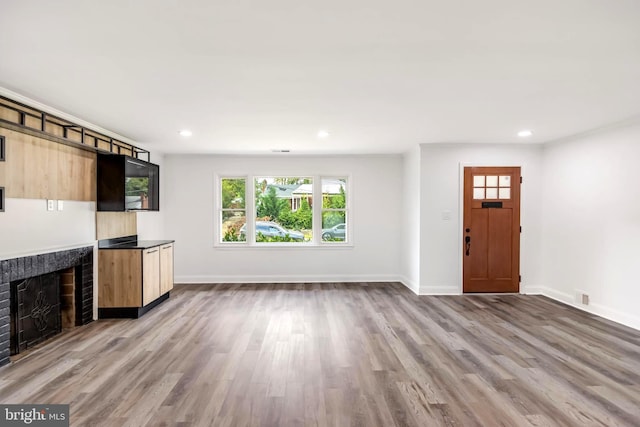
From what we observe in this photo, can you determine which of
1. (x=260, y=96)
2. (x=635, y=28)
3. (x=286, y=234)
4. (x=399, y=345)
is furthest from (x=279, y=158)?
(x=635, y=28)

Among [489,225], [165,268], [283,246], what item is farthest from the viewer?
[283,246]

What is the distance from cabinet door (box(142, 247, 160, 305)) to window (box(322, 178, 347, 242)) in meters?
3.13

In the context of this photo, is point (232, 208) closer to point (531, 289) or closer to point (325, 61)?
point (325, 61)

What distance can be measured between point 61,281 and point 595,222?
22.9 feet

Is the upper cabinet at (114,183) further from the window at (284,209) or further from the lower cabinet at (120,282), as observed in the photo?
the window at (284,209)

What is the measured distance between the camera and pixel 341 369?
10.3 feet

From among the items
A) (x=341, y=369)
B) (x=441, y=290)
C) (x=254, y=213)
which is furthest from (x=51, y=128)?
(x=441, y=290)

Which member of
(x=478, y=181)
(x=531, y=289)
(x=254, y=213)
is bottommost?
(x=531, y=289)

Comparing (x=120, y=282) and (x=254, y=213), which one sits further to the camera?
(x=254, y=213)

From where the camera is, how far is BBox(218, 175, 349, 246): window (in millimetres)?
7027

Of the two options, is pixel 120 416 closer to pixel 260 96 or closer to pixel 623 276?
pixel 260 96

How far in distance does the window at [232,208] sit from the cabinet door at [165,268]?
1.47 m

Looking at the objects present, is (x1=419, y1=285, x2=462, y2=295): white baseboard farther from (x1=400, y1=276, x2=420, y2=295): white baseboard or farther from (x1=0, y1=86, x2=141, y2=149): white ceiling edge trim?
(x1=0, y1=86, x2=141, y2=149): white ceiling edge trim

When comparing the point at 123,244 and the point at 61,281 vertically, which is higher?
the point at 123,244
